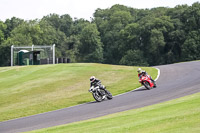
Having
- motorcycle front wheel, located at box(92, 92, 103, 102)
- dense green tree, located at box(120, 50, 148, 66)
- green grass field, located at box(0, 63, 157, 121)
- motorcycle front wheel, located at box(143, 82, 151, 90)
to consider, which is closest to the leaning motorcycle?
motorcycle front wheel, located at box(92, 92, 103, 102)

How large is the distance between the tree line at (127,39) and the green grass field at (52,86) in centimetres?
5058

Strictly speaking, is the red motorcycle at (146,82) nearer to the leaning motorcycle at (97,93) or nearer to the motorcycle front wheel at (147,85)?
the motorcycle front wheel at (147,85)

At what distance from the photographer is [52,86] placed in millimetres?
31109

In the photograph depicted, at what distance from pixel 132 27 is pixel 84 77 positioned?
68.3m

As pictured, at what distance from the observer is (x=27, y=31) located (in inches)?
4208

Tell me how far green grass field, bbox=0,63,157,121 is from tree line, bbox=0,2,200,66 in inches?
1991

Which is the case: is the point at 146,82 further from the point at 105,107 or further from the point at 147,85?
the point at 105,107

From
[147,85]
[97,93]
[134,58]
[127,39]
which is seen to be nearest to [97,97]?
[97,93]

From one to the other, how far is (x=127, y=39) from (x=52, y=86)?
72.9m

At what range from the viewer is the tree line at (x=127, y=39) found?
3526 inches

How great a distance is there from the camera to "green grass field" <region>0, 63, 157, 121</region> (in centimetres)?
2322

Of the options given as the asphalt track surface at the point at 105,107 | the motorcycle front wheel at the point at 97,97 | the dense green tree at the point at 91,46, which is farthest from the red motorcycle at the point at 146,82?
the dense green tree at the point at 91,46

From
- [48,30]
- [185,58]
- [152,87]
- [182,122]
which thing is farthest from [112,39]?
[182,122]

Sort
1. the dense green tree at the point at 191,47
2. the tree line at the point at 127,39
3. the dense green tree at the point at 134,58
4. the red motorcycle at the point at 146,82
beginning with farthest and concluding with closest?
1. the dense green tree at the point at 134,58
2. the tree line at the point at 127,39
3. the dense green tree at the point at 191,47
4. the red motorcycle at the point at 146,82
